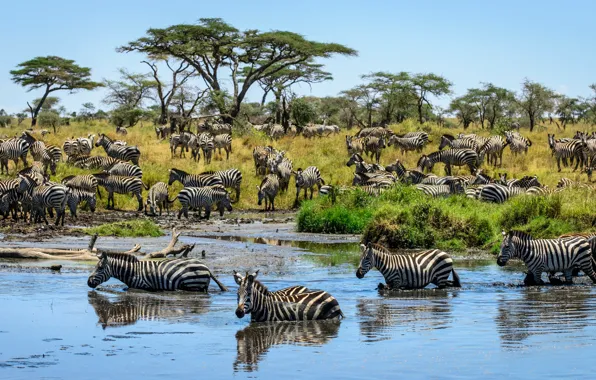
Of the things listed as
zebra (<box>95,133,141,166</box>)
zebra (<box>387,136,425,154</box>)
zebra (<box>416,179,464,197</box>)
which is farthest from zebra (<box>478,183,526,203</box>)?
zebra (<box>95,133,141,166</box>)

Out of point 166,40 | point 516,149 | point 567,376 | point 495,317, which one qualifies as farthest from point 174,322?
point 166,40

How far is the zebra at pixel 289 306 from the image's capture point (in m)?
10.9

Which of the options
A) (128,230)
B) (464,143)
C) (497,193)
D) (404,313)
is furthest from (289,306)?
(464,143)

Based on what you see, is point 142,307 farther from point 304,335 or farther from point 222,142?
point 222,142

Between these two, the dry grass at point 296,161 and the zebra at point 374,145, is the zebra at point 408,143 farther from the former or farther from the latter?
the zebra at point 374,145

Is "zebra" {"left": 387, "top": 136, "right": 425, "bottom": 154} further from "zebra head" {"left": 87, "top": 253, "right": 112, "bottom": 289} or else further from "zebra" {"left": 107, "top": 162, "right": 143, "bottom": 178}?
"zebra head" {"left": 87, "top": 253, "right": 112, "bottom": 289}

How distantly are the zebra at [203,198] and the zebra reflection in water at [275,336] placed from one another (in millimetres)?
15941

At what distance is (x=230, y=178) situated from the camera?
3045cm

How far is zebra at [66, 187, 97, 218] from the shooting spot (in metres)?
→ 25.0

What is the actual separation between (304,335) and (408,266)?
11.6 ft

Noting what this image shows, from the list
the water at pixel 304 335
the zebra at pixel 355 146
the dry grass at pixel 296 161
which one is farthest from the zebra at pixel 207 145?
the water at pixel 304 335

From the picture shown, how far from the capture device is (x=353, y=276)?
15430mm

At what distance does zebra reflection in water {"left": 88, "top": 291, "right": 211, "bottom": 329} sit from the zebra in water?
2319mm

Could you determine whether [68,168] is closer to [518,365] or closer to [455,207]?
Result: [455,207]
